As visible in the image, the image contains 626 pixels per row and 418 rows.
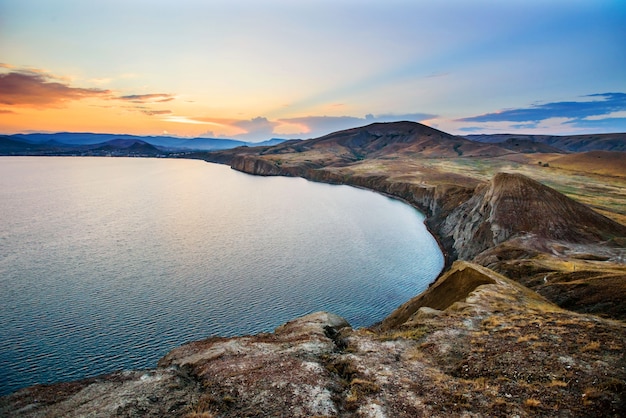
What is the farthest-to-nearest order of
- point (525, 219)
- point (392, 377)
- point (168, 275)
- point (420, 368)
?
point (525, 219), point (168, 275), point (420, 368), point (392, 377)

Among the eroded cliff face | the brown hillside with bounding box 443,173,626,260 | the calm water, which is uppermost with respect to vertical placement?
the brown hillside with bounding box 443,173,626,260

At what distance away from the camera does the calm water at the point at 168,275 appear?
4172cm

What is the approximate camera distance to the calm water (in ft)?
137

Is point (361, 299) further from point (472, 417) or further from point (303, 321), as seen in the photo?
point (472, 417)

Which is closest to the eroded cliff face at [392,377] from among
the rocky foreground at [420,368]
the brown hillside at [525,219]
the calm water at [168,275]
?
the rocky foreground at [420,368]

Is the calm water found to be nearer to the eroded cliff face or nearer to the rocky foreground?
the rocky foreground

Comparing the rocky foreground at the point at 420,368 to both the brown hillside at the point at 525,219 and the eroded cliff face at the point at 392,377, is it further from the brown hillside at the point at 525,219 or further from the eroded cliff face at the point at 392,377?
the brown hillside at the point at 525,219

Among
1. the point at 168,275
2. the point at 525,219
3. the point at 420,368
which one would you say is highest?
the point at 525,219

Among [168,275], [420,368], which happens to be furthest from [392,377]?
[168,275]

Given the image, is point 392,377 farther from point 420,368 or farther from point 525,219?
point 525,219

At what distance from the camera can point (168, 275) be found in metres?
62.7

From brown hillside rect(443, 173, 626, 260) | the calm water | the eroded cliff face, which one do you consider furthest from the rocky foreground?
brown hillside rect(443, 173, 626, 260)

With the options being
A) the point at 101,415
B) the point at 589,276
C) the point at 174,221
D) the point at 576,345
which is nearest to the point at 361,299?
the point at 589,276

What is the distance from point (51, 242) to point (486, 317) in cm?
9137
